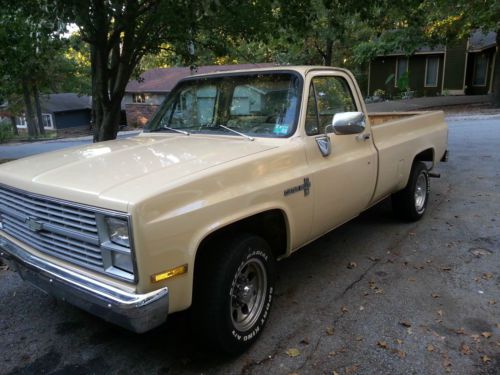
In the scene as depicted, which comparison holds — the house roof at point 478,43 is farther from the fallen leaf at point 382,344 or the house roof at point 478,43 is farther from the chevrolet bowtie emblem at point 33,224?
the chevrolet bowtie emblem at point 33,224

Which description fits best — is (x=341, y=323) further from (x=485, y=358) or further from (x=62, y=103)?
(x=62, y=103)

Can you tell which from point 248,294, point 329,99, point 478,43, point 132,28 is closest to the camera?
point 248,294

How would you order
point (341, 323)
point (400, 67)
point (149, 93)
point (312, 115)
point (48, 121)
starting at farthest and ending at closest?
point (48, 121) < point (149, 93) < point (400, 67) < point (312, 115) < point (341, 323)

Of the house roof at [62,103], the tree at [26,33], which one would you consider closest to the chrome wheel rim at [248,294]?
the tree at [26,33]

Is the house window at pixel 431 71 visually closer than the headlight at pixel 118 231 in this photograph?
No

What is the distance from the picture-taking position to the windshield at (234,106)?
3.76 meters

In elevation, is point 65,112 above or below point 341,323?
below

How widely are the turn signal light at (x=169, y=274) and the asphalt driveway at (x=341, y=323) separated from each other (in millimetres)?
824

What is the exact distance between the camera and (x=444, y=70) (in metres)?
30.2

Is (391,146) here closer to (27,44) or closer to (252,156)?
(252,156)

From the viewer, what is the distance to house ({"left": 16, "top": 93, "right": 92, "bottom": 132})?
4909 centimetres

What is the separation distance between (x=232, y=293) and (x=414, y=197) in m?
3.47

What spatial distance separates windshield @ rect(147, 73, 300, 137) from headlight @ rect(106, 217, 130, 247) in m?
1.58

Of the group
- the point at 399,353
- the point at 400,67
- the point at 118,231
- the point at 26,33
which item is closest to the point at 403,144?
the point at 399,353
